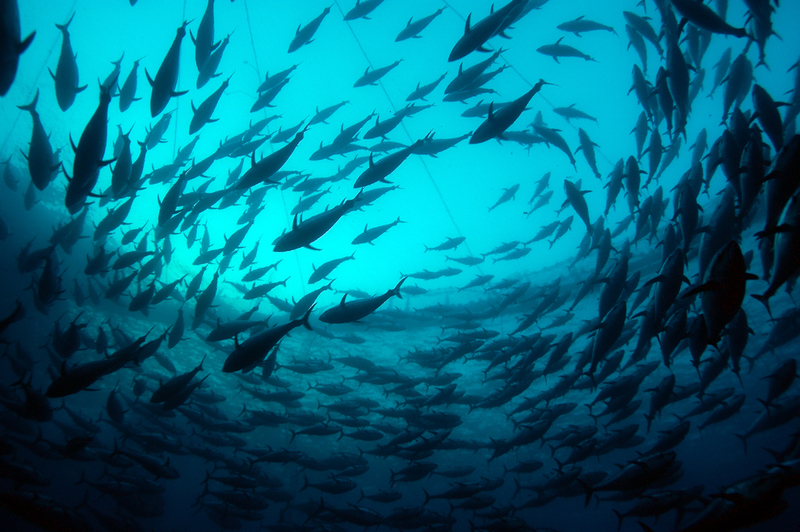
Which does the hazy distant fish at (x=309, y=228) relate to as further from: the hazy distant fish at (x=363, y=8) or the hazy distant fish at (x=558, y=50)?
the hazy distant fish at (x=558, y=50)

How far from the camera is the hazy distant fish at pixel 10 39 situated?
2346 mm

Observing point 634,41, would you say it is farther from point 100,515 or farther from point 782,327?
point 100,515

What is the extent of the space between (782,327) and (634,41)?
6.86m

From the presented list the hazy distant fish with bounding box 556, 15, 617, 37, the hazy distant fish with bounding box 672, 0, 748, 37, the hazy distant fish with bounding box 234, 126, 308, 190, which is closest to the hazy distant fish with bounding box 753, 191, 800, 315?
the hazy distant fish with bounding box 672, 0, 748, 37

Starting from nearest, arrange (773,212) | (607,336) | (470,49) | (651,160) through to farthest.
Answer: (773,212) → (470,49) → (607,336) → (651,160)

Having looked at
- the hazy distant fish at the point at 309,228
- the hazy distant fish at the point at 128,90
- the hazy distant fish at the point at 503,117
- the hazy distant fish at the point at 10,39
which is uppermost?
the hazy distant fish at the point at 128,90

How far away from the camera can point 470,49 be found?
327cm

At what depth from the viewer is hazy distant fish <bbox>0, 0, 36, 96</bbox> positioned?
2.35 metres

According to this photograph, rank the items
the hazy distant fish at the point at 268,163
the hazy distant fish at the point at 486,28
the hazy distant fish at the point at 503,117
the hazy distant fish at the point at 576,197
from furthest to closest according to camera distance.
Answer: the hazy distant fish at the point at 576,197
the hazy distant fish at the point at 268,163
the hazy distant fish at the point at 503,117
the hazy distant fish at the point at 486,28

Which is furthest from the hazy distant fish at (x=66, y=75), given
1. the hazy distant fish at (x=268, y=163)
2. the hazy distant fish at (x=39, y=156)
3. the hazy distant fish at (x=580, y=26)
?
the hazy distant fish at (x=580, y=26)

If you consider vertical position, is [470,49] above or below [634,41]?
below

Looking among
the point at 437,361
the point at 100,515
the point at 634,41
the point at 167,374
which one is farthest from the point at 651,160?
the point at 167,374

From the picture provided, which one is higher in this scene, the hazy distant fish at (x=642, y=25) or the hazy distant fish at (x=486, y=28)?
the hazy distant fish at (x=642, y=25)

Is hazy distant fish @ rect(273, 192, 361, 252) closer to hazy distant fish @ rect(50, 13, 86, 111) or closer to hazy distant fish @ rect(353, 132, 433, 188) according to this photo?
hazy distant fish @ rect(353, 132, 433, 188)
